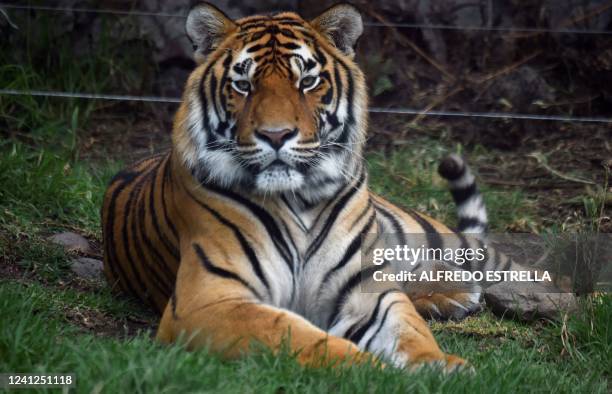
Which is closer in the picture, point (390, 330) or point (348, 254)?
point (390, 330)

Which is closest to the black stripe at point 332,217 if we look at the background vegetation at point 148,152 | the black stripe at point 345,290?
the black stripe at point 345,290

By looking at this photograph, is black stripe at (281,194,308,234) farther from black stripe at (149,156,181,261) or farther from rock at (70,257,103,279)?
rock at (70,257,103,279)

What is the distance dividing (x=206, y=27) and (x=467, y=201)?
1857 mm

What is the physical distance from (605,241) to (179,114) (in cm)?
259

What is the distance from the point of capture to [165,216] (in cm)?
462

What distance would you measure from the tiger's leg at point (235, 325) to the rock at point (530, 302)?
1476mm

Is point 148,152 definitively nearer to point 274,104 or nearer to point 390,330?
point 274,104

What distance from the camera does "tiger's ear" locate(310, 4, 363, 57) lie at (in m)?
4.39

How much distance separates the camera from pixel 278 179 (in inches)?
161

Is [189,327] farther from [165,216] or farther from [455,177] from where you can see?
[455,177]

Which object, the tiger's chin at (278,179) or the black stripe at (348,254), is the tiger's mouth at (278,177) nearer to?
the tiger's chin at (278,179)

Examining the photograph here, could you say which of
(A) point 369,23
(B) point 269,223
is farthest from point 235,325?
(A) point 369,23

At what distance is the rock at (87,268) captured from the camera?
209 inches

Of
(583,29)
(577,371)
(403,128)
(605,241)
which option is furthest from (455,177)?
(583,29)
